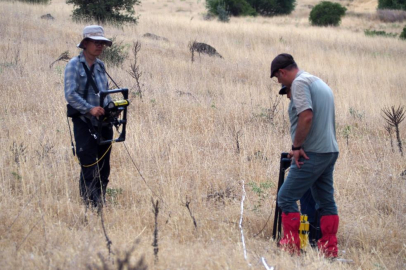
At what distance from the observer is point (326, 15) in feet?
111

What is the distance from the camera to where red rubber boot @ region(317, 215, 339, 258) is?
4488 millimetres

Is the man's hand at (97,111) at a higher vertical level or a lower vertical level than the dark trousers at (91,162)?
higher

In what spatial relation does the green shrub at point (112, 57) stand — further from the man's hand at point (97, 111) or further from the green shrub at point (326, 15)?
the green shrub at point (326, 15)

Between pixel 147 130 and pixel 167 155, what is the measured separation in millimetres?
1064

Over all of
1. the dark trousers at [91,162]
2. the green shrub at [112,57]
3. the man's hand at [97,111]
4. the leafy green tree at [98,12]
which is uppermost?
the leafy green tree at [98,12]

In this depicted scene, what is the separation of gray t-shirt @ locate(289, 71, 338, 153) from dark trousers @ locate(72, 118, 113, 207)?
189 centimetres

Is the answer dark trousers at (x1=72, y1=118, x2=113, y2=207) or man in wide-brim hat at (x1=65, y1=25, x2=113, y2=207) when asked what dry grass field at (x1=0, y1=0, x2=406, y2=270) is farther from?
man in wide-brim hat at (x1=65, y1=25, x2=113, y2=207)

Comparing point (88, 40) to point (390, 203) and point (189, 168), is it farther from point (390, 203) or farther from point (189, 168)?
point (390, 203)

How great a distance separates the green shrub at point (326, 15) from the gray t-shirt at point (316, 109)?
30880mm

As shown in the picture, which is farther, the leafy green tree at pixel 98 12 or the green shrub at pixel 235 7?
the green shrub at pixel 235 7

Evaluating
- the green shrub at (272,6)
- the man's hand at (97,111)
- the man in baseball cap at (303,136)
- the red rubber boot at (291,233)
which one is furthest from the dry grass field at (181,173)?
the green shrub at (272,6)

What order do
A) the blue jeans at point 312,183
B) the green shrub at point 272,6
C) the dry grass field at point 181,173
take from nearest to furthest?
the dry grass field at point 181,173
the blue jeans at point 312,183
the green shrub at point 272,6

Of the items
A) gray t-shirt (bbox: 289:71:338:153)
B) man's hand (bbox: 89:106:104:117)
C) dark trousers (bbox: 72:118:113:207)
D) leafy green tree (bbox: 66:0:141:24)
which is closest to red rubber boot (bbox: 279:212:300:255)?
gray t-shirt (bbox: 289:71:338:153)

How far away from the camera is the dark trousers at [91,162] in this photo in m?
4.80
